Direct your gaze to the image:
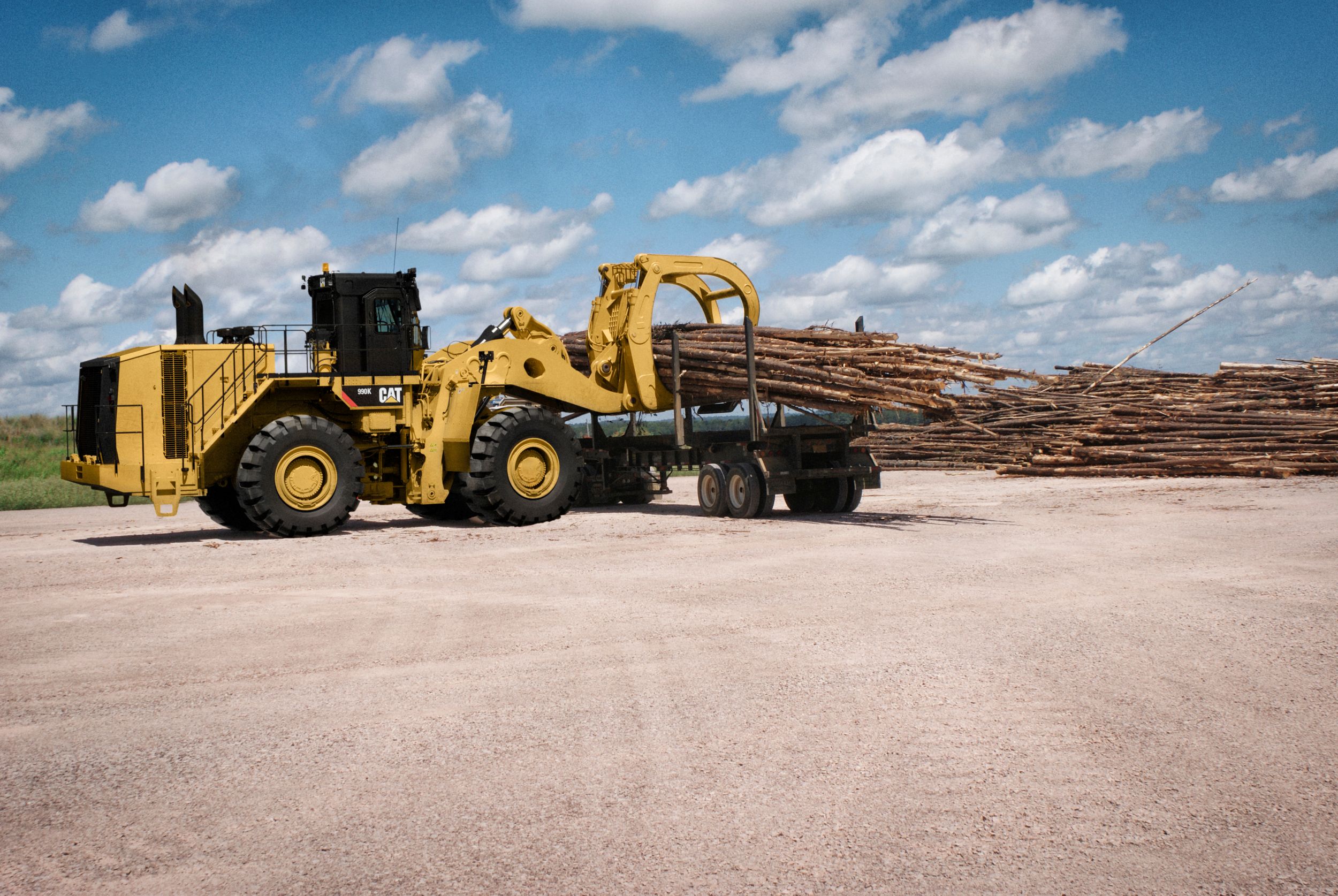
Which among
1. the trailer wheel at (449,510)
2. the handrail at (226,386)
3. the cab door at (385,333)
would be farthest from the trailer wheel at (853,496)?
the handrail at (226,386)

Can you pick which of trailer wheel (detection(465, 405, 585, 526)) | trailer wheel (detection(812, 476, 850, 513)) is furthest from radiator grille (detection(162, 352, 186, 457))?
trailer wheel (detection(812, 476, 850, 513))

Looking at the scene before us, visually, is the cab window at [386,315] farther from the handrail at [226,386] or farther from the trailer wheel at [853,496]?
the trailer wheel at [853,496]

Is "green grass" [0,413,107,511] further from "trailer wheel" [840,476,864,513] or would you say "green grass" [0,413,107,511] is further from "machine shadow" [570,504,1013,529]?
"trailer wheel" [840,476,864,513]

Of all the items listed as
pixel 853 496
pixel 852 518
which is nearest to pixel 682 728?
pixel 852 518

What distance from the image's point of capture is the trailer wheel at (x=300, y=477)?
1305 centimetres

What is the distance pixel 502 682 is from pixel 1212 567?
22.7 ft

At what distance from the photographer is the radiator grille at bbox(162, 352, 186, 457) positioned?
42.8ft

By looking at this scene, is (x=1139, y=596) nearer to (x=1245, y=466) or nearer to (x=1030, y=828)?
(x=1030, y=828)

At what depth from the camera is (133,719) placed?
5.43 meters

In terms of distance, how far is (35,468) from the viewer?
26516mm

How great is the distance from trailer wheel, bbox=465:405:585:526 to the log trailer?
0.02 m

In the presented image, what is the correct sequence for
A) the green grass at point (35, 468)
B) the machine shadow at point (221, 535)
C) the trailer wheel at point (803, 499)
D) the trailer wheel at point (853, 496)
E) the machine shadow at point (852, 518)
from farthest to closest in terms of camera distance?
the green grass at point (35, 468) → the trailer wheel at point (803, 499) → the trailer wheel at point (853, 496) → the machine shadow at point (852, 518) → the machine shadow at point (221, 535)

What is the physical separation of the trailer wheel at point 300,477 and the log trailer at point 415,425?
21mm

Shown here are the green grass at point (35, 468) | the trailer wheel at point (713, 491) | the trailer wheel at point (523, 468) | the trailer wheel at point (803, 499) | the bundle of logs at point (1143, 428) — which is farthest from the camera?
the bundle of logs at point (1143, 428)
